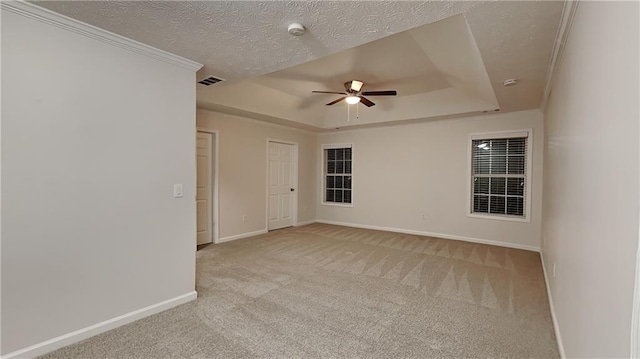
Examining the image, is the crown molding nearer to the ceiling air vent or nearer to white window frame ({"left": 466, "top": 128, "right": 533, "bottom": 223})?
the ceiling air vent

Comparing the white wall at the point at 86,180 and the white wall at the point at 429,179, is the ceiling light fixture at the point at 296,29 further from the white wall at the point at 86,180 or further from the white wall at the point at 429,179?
the white wall at the point at 429,179

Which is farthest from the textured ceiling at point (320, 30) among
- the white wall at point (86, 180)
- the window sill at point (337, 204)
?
the window sill at point (337, 204)

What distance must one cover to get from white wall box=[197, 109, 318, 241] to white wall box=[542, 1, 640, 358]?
4571 mm

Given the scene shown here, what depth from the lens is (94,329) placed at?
214 cm

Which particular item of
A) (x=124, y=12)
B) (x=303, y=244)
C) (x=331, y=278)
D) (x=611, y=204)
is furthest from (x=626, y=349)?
(x=303, y=244)

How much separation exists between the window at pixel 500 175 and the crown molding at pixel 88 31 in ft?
15.9

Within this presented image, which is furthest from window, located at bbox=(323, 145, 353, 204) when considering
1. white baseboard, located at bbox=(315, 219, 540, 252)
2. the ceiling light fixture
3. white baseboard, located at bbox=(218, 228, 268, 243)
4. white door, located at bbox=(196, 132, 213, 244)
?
the ceiling light fixture

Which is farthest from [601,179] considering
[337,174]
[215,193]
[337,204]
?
[337,174]

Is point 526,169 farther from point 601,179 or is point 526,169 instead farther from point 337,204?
point 601,179

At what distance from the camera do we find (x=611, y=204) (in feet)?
3.32

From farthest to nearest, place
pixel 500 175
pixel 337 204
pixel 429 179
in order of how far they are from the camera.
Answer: pixel 337 204, pixel 429 179, pixel 500 175

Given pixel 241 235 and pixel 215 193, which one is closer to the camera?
pixel 215 193

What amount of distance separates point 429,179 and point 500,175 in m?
1.18

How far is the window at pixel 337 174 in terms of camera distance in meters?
6.72
